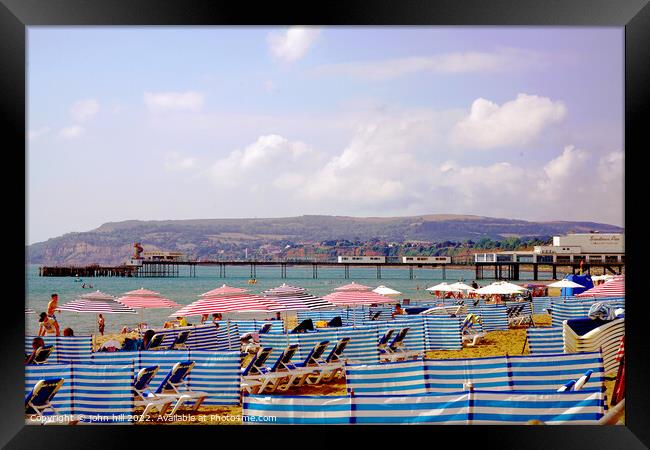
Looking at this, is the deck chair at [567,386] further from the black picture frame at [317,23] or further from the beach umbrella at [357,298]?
the beach umbrella at [357,298]

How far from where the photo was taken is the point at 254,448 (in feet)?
10.2

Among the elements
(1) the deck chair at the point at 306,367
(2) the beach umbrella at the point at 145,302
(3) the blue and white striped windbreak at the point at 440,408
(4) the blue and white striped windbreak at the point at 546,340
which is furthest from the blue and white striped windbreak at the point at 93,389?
(2) the beach umbrella at the point at 145,302

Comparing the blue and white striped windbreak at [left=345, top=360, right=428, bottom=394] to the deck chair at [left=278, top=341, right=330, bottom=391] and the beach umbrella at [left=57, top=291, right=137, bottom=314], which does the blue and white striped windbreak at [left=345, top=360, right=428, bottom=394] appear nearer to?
the deck chair at [left=278, top=341, right=330, bottom=391]

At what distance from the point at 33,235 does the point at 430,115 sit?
5475 cm

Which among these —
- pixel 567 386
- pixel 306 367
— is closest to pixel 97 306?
pixel 306 367

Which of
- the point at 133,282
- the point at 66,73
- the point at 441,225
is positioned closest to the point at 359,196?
the point at 441,225

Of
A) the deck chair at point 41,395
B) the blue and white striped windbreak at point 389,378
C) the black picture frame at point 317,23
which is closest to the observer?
the black picture frame at point 317,23

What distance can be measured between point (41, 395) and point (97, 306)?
5268mm

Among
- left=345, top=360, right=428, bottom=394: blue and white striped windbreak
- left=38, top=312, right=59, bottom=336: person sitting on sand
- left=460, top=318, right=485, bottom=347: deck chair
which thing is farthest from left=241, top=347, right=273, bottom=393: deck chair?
left=38, top=312, right=59, bottom=336: person sitting on sand

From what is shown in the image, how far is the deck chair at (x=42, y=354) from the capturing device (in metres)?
5.82

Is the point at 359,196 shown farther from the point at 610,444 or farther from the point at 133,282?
the point at 610,444

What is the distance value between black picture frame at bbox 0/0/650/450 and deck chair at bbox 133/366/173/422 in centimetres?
123

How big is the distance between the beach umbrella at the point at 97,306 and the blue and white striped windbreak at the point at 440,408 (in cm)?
624

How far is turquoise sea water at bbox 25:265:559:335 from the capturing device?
31175mm
